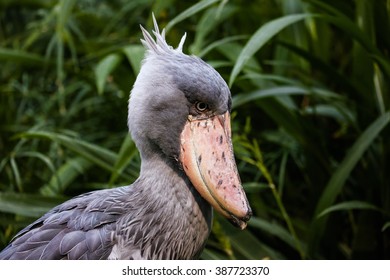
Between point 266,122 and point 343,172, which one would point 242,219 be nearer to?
point 343,172

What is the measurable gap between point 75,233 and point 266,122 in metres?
1.16

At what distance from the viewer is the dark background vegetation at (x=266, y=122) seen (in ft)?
7.26

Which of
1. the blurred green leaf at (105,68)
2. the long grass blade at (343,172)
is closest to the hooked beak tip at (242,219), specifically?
the long grass blade at (343,172)

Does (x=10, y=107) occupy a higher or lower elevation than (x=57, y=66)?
lower

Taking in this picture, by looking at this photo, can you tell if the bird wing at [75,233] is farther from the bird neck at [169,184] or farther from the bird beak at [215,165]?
the bird beak at [215,165]

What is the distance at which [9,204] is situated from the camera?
6.97ft

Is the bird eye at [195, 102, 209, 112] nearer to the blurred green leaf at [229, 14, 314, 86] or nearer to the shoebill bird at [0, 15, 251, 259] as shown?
the shoebill bird at [0, 15, 251, 259]

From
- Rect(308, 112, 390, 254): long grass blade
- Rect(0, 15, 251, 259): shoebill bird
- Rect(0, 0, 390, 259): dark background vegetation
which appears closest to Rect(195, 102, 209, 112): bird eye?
Rect(0, 15, 251, 259): shoebill bird

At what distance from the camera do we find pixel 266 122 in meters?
2.71

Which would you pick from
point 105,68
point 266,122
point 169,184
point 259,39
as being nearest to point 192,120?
point 169,184
